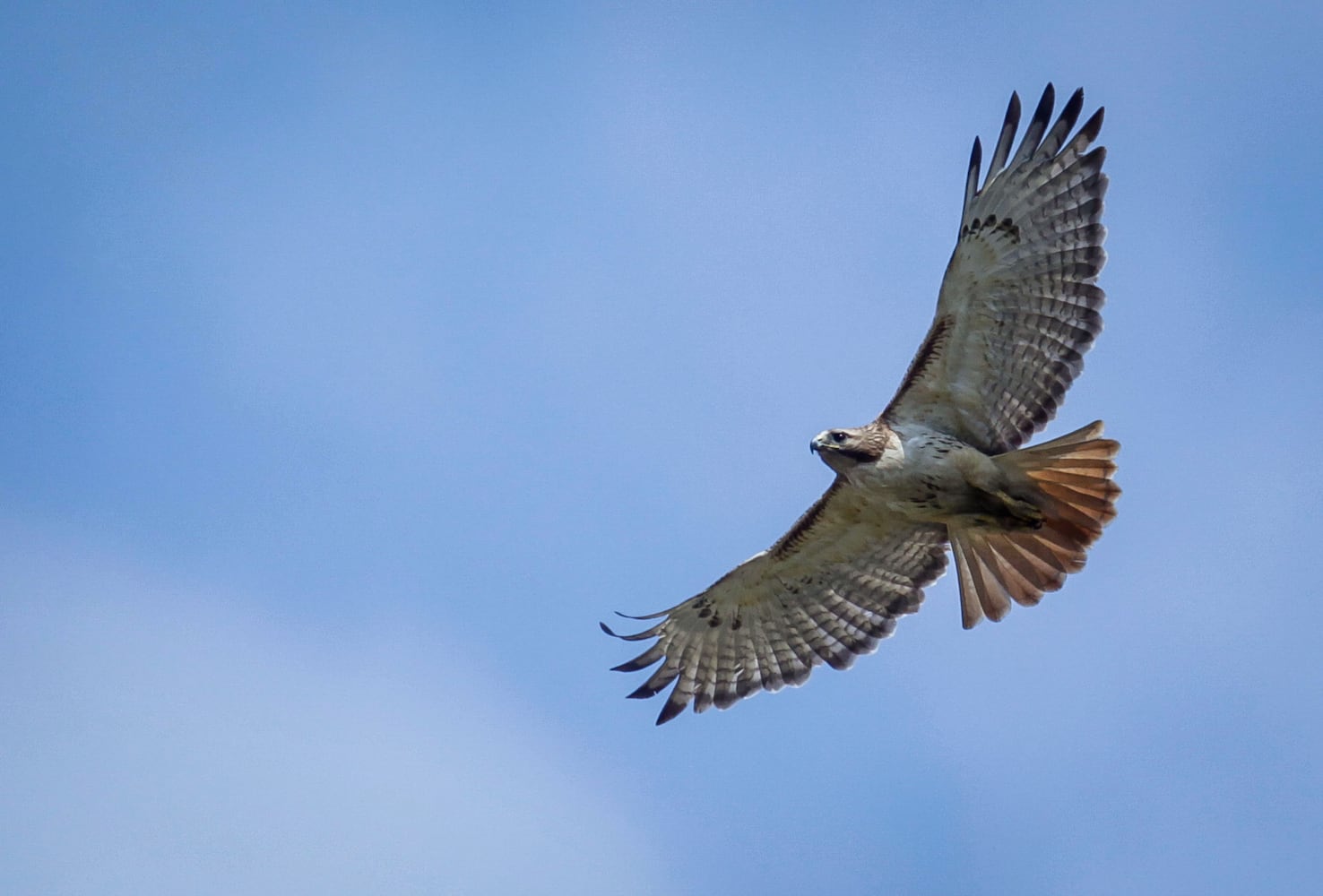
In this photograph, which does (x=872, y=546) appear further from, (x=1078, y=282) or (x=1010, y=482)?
(x=1078, y=282)

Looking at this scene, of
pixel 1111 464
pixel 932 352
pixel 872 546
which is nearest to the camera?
pixel 1111 464

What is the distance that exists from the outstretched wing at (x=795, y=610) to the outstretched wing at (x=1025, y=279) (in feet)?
4.37

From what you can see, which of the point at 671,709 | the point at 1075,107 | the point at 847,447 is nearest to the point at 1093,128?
the point at 1075,107

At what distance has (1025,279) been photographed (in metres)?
10.4

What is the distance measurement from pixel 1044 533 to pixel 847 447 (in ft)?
4.99

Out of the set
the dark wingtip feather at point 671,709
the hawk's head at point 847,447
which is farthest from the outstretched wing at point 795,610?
the hawk's head at point 847,447

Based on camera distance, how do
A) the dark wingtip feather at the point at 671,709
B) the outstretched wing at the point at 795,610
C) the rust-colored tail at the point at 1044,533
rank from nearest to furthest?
the rust-colored tail at the point at 1044,533 → the outstretched wing at the point at 795,610 → the dark wingtip feather at the point at 671,709

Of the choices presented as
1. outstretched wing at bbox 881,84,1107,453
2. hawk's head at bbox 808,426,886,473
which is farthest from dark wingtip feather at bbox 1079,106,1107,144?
hawk's head at bbox 808,426,886,473

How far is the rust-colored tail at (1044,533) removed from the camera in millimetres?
Result: 10023

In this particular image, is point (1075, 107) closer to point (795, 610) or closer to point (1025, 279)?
point (1025, 279)

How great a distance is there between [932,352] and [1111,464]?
1.50m

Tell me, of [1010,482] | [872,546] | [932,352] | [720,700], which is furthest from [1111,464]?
[720,700]

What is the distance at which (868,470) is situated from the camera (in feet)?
35.1

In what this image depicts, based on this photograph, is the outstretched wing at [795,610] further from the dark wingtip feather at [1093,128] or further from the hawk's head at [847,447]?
the dark wingtip feather at [1093,128]
